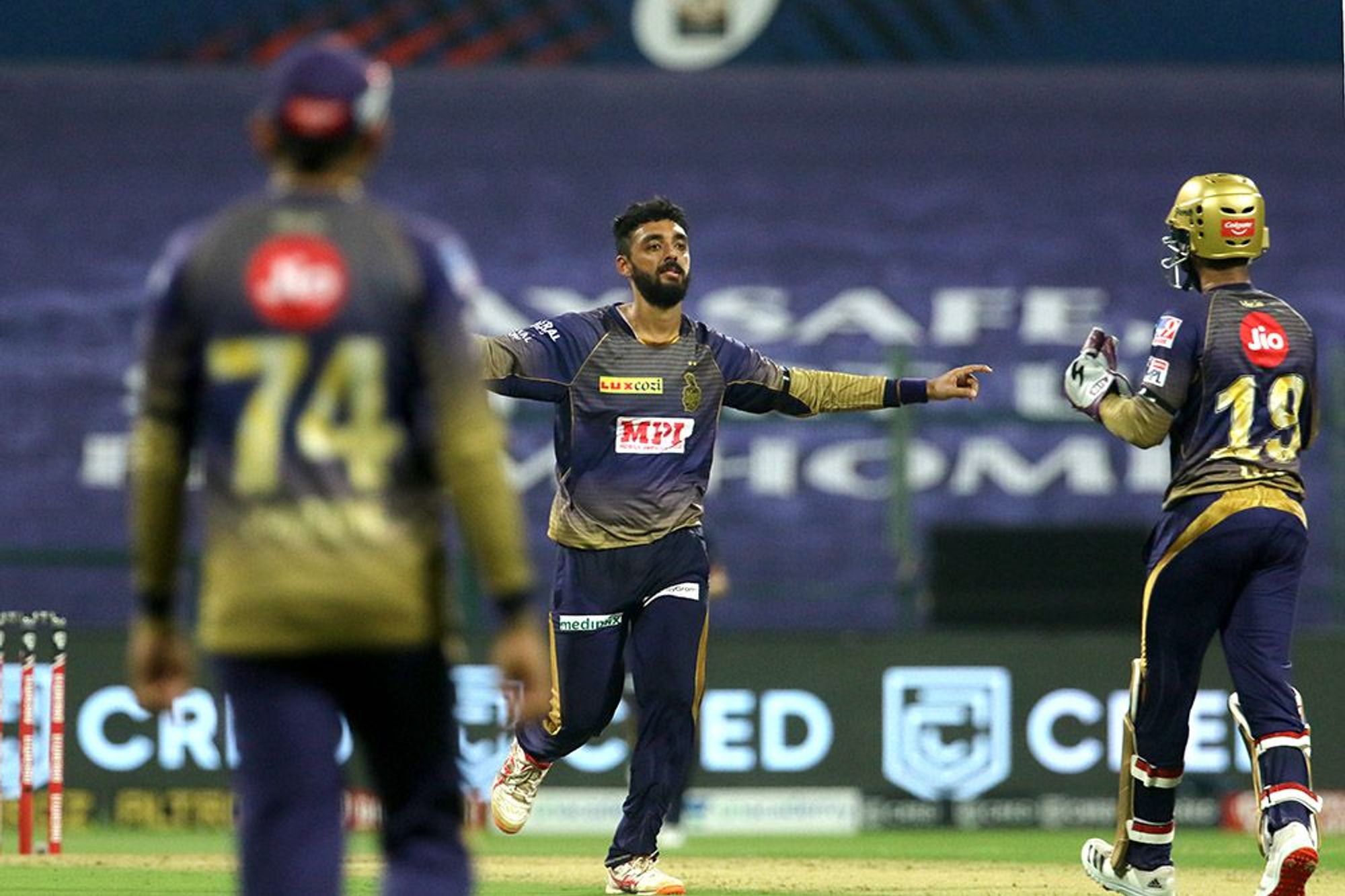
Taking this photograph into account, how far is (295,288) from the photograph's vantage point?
480cm

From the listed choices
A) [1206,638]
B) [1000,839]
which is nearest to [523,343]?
[1206,638]

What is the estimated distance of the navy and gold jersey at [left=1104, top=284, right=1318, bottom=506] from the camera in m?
8.27

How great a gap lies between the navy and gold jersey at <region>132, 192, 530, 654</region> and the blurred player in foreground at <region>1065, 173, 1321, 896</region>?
3946 mm

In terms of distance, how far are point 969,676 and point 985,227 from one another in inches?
241

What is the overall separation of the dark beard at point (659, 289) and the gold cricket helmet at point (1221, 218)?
1.90 metres

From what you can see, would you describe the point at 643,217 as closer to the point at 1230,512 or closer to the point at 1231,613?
the point at 1230,512

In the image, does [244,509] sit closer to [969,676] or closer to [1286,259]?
[969,676]

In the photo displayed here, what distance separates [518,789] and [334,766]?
4.79 m

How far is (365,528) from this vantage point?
480 centimetres

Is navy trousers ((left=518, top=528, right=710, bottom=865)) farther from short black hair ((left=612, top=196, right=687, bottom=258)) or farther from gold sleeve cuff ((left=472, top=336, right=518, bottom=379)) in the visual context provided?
short black hair ((left=612, top=196, right=687, bottom=258))

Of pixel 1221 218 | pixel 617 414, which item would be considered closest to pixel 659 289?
pixel 617 414

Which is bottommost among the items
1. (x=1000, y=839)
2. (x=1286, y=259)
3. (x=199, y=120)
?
(x=1000, y=839)

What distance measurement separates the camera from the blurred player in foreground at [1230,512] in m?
8.20

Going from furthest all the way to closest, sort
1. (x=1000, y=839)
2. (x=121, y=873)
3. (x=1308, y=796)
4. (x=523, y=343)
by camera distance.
Result: (x=1000, y=839), (x=121, y=873), (x=523, y=343), (x=1308, y=796)
